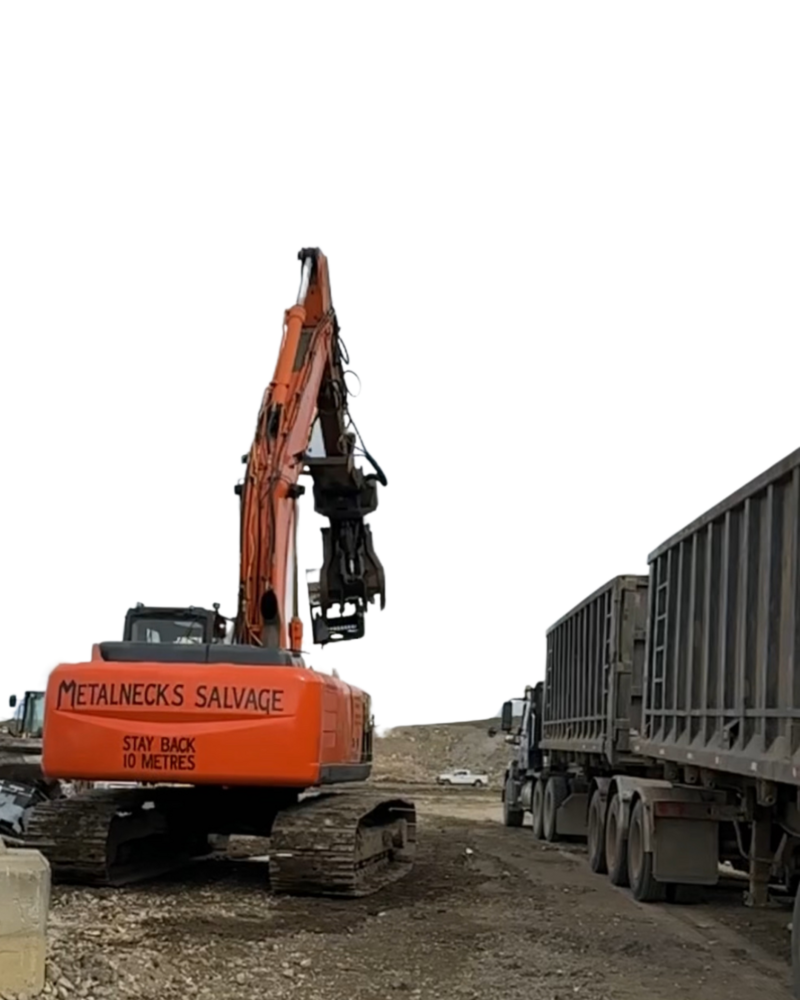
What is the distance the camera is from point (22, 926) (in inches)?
289

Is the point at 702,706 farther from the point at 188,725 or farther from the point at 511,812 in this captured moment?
the point at 511,812

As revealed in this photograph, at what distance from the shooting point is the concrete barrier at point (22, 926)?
7297 millimetres

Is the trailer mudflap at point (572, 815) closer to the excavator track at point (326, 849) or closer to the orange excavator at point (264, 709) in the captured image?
the orange excavator at point (264, 709)

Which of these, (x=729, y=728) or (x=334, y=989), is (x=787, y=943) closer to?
(x=729, y=728)

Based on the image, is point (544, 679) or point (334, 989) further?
point (544, 679)

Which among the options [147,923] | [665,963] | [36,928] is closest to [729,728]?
[665,963]

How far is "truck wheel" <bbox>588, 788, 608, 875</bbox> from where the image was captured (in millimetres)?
16812

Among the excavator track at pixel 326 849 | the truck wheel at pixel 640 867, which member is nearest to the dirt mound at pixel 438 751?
the truck wheel at pixel 640 867

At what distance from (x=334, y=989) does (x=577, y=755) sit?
12634 millimetres

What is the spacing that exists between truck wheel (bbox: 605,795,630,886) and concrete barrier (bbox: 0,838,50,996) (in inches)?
352

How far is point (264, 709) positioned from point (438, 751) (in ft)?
163

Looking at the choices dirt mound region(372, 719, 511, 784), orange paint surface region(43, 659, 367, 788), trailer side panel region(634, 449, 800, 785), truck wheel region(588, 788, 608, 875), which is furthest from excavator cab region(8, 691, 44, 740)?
dirt mound region(372, 719, 511, 784)

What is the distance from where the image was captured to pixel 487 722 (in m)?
66.4

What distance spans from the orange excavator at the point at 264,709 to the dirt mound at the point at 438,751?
37.3 m
